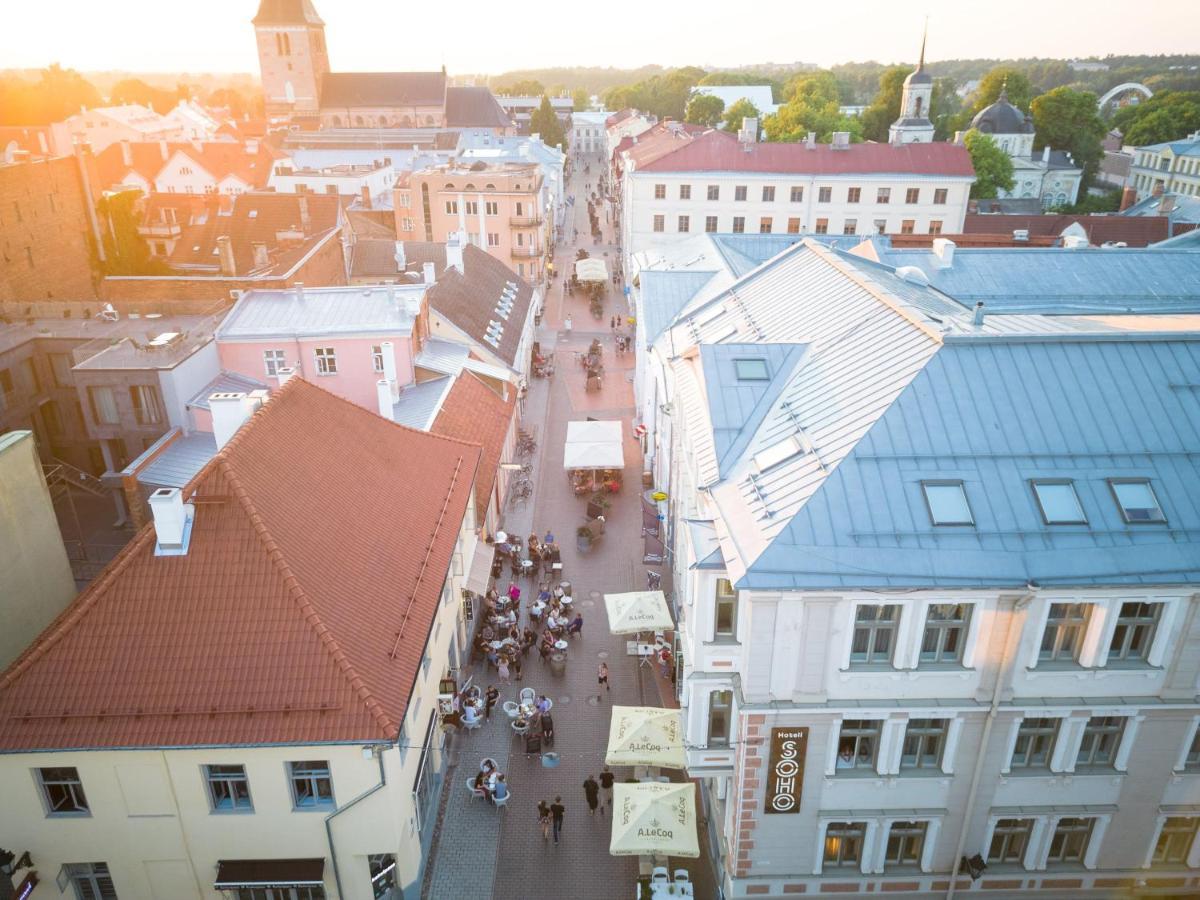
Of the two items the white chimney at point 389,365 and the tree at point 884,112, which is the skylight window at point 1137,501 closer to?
the white chimney at point 389,365

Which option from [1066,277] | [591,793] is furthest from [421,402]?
[1066,277]

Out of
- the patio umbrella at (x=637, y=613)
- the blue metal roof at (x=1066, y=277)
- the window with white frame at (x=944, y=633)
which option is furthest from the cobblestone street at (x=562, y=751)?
the blue metal roof at (x=1066, y=277)

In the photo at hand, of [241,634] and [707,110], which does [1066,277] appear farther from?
[707,110]

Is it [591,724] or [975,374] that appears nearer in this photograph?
[975,374]

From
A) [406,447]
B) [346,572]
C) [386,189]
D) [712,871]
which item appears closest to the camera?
[346,572]

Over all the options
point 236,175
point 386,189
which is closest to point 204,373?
point 386,189

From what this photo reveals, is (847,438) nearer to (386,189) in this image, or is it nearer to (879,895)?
(879,895)
